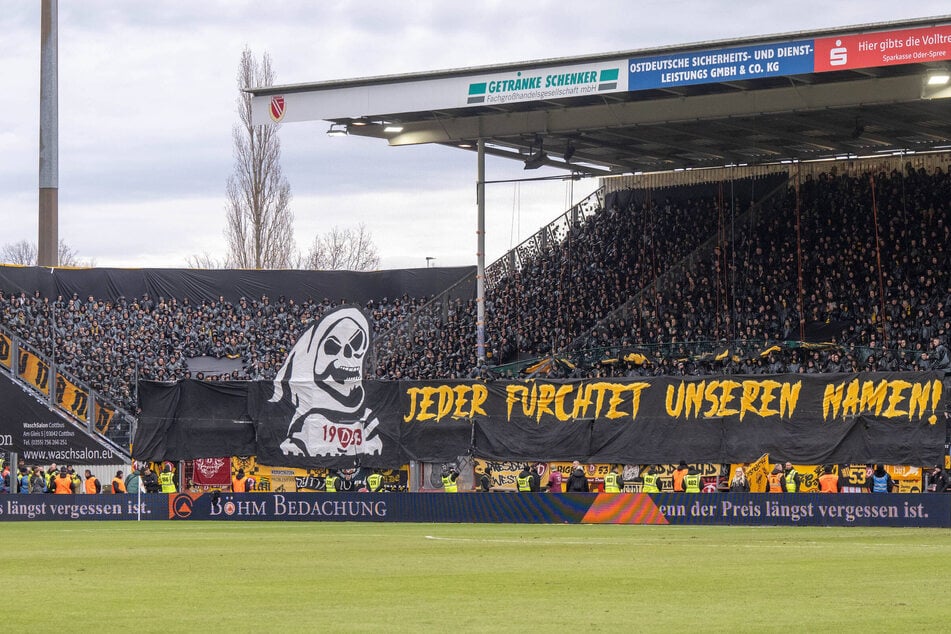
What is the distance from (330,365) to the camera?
40.9 metres

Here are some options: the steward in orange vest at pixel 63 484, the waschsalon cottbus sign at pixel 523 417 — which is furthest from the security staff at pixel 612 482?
the steward in orange vest at pixel 63 484

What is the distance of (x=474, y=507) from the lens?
37469 millimetres

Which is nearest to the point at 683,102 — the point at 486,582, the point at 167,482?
the point at 167,482

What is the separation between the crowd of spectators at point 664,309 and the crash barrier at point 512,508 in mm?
7266

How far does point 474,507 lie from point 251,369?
66.2 feet

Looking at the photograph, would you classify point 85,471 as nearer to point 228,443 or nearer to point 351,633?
point 228,443

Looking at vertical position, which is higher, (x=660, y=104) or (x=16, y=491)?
(x=660, y=104)

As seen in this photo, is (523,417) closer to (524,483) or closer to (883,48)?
(524,483)

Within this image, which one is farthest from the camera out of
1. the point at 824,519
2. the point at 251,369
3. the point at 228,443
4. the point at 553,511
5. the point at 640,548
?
the point at 251,369

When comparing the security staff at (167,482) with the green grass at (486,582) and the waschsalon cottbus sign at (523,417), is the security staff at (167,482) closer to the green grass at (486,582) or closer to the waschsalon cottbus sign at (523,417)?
the waschsalon cottbus sign at (523,417)

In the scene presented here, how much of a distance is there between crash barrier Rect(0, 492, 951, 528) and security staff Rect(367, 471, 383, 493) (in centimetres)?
355

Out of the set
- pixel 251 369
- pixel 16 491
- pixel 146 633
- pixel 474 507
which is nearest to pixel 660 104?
pixel 474 507

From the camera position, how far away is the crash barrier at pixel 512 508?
32.7m

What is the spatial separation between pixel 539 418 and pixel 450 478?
319 centimetres
